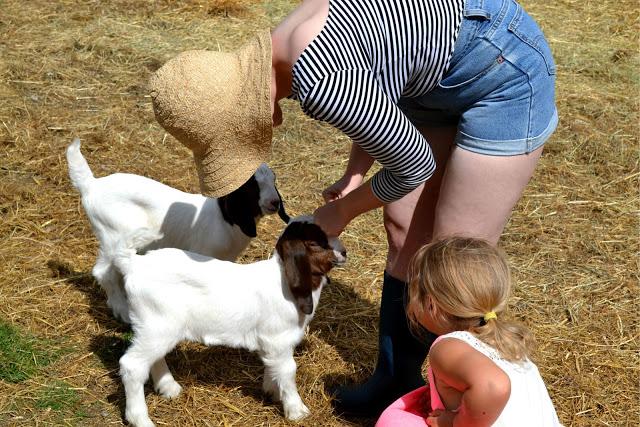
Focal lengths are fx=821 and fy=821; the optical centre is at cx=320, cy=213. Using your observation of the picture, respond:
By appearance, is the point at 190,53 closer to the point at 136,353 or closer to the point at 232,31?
the point at 136,353

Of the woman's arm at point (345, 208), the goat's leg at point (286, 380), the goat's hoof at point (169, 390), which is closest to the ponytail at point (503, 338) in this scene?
the woman's arm at point (345, 208)

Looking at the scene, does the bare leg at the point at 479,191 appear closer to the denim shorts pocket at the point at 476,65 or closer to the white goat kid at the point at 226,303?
the denim shorts pocket at the point at 476,65

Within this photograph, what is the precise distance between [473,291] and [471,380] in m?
0.29

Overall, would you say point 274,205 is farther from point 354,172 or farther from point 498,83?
point 498,83

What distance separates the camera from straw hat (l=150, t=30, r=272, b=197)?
2.56 metres

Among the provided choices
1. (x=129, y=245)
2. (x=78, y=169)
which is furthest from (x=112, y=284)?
(x=78, y=169)

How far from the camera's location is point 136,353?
349 centimetres

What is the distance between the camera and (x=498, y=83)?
2.85m

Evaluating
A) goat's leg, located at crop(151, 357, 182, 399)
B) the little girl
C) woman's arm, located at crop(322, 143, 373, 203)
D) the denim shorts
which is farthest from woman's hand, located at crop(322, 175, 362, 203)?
goat's leg, located at crop(151, 357, 182, 399)

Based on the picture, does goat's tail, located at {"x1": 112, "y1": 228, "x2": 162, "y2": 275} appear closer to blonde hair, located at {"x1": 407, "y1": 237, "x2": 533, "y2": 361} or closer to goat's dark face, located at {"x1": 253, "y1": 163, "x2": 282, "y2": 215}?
goat's dark face, located at {"x1": 253, "y1": 163, "x2": 282, "y2": 215}

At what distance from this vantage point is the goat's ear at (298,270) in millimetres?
3609

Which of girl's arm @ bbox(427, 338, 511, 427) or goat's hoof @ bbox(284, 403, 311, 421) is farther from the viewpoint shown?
goat's hoof @ bbox(284, 403, 311, 421)

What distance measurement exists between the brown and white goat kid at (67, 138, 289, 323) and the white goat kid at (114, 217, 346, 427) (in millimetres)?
681

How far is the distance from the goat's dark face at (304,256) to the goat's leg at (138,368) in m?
0.60
